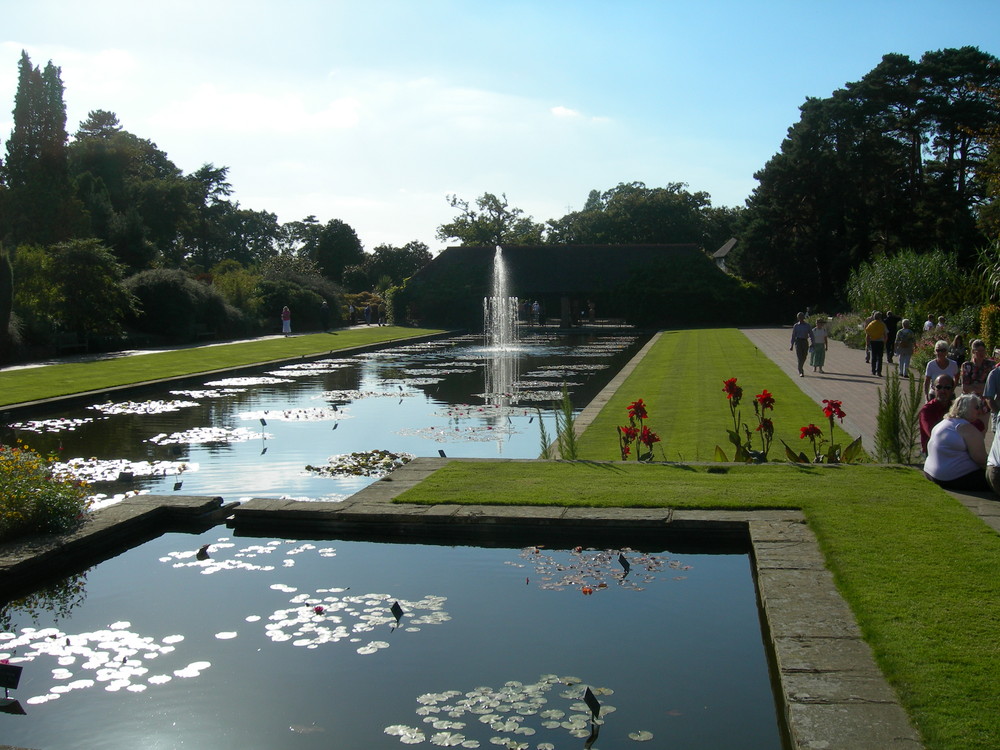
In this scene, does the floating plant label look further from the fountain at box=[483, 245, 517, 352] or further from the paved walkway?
the fountain at box=[483, 245, 517, 352]

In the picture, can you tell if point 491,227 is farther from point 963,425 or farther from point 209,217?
point 963,425

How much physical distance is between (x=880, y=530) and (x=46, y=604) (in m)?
6.18

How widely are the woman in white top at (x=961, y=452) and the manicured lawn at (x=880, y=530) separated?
0.20 meters

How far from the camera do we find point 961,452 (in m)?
8.50

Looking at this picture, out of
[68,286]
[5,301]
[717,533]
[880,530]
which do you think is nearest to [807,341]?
[717,533]

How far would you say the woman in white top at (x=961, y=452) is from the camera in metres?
8.45

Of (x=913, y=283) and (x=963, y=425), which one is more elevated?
(x=913, y=283)

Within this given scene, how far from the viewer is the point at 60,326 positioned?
29.5m

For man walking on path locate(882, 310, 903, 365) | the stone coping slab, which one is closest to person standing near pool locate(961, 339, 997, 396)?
the stone coping slab

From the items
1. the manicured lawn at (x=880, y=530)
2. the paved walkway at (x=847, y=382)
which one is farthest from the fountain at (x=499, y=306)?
the manicured lawn at (x=880, y=530)

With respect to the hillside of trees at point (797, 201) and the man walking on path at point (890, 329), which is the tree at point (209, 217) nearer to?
the hillside of trees at point (797, 201)

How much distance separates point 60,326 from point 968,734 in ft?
100.0

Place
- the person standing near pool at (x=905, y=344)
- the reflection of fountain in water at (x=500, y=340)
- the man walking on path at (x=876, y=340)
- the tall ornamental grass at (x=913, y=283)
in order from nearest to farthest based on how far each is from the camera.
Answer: the person standing near pool at (x=905, y=344) < the reflection of fountain in water at (x=500, y=340) < the man walking on path at (x=876, y=340) < the tall ornamental grass at (x=913, y=283)

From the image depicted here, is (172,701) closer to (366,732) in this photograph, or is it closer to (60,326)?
(366,732)
